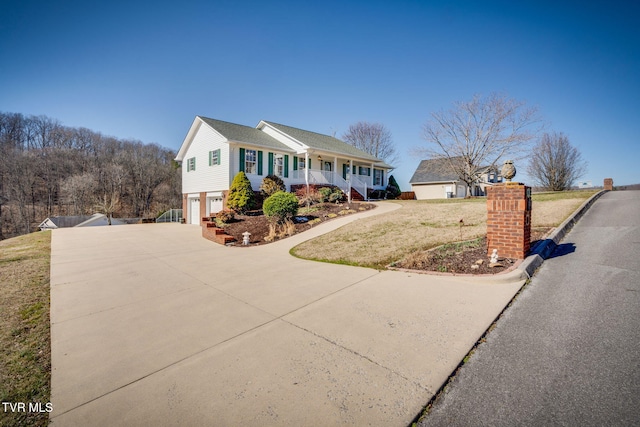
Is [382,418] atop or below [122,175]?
below

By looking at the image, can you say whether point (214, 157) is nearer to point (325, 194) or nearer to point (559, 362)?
point (325, 194)

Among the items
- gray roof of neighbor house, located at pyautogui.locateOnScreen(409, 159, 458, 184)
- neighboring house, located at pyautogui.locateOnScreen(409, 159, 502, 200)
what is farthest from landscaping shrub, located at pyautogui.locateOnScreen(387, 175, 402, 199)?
gray roof of neighbor house, located at pyautogui.locateOnScreen(409, 159, 458, 184)

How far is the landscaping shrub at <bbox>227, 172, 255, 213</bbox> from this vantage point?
49.2 ft

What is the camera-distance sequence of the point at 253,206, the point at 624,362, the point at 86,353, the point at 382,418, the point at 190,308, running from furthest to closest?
the point at 253,206 < the point at 190,308 < the point at 86,353 < the point at 624,362 < the point at 382,418

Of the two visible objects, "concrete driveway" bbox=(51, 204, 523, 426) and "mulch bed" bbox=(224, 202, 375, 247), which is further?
"mulch bed" bbox=(224, 202, 375, 247)

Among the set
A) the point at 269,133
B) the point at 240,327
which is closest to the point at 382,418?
the point at 240,327

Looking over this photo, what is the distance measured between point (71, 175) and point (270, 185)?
3345 centimetres

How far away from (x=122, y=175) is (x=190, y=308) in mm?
40094

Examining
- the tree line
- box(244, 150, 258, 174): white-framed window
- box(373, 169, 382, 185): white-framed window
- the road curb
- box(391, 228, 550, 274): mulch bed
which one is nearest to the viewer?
the road curb

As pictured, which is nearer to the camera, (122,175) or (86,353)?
(86,353)

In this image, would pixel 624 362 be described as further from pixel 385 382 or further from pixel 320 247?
pixel 320 247

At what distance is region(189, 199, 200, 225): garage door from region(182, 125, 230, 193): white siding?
2.87 ft

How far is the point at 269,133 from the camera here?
20.5 meters

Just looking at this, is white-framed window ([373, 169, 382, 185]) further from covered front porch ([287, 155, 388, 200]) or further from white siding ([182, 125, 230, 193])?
white siding ([182, 125, 230, 193])
